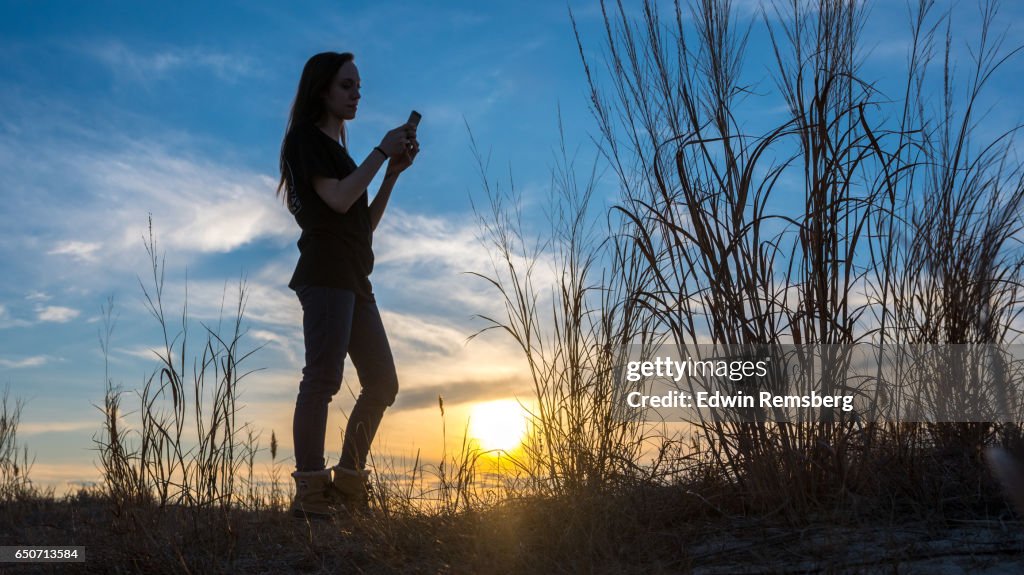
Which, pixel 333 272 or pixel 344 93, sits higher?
pixel 344 93

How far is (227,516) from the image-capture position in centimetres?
209

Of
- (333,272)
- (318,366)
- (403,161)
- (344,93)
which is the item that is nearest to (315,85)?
(344,93)

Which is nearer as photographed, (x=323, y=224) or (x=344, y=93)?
(x=323, y=224)

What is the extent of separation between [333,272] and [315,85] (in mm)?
683

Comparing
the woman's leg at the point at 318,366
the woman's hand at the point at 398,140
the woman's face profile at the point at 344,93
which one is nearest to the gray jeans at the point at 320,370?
the woman's leg at the point at 318,366

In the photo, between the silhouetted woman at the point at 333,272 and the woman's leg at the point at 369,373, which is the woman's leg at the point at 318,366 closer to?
the silhouetted woman at the point at 333,272

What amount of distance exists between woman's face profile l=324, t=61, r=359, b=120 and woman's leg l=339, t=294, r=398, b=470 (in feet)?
2.17

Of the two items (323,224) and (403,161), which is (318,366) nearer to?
(323,224)

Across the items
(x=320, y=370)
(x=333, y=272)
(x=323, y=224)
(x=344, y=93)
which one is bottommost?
(x=320, y=370)

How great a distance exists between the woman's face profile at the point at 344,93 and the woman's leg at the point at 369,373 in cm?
66

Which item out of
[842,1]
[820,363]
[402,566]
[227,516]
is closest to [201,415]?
[227,516]

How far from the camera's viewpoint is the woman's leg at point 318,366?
245cm

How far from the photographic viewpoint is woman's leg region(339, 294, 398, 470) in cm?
264

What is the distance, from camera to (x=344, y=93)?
2.70m
